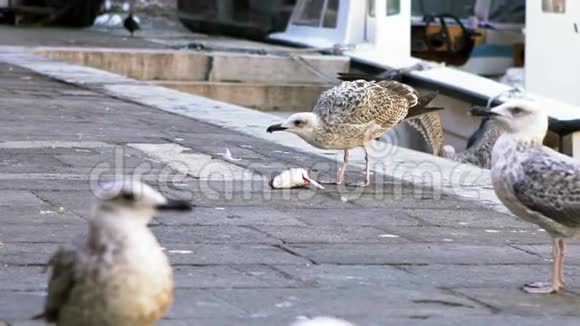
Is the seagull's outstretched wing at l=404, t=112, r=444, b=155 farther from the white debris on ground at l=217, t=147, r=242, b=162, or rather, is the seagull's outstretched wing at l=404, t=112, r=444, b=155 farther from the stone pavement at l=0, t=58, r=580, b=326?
the white debris on ground at l=217, t=147, r=242, b=162

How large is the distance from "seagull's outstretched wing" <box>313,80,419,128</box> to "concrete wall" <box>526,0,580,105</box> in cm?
811

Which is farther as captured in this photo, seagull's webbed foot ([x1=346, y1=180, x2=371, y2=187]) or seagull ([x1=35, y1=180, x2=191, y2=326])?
seagull's webbed foot ([x1=346, y1=180, x2=371, y2=187])

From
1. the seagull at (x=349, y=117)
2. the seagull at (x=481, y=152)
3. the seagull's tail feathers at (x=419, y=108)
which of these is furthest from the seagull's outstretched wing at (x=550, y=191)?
the seagull at (x=481, y=152)

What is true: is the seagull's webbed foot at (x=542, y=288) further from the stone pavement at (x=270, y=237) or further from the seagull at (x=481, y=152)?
the seagull at (x=481, y=152)

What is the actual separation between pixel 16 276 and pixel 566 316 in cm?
217

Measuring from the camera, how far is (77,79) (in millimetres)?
13492

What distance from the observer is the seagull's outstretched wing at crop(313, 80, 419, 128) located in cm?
816

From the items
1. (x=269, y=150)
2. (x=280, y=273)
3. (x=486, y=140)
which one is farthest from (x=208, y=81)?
(x=280, y=273)

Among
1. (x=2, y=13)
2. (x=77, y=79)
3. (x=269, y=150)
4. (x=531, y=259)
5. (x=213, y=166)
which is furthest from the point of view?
(x=2, y=13)

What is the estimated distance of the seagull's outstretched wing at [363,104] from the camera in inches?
321

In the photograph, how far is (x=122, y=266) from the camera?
383 centimetres

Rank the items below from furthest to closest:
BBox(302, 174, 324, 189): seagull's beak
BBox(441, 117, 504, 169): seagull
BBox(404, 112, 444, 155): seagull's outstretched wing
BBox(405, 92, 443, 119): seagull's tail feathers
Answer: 1. BBox(441, 117, 504, 169): seagull
2. BBox(404, 112, 444, 155): seagull's outstretched wing
3. BBox(405, 92, 443, 119): seagull's tail feathers
4. BBox(302, 174, 324, 189): seagull's beak

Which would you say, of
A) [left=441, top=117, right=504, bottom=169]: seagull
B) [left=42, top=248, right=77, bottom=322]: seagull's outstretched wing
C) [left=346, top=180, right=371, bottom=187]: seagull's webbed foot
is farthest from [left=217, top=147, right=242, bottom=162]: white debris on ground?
[left=42, top=248, right=77, bottom=322]: seagull's outstretched wing

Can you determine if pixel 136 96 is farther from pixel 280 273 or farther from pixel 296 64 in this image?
pixel 280 273
